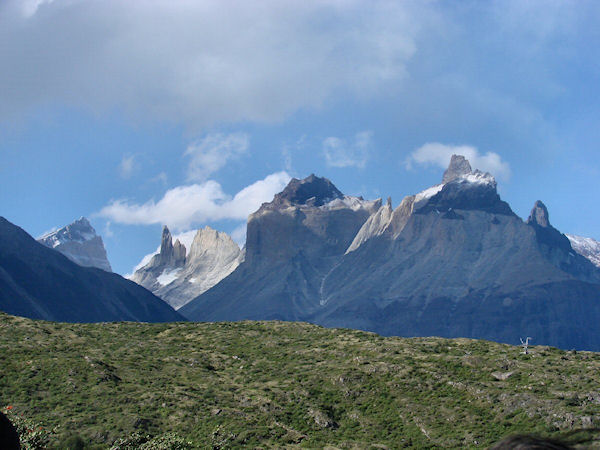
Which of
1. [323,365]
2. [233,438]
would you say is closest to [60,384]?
[233,438]

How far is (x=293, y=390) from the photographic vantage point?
2778 inches

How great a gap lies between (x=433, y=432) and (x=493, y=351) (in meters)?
24.1

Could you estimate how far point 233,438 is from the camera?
190 feet

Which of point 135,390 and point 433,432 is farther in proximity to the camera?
point 135,390

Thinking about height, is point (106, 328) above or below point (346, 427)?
above

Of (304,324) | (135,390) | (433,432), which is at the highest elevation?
(304,324)

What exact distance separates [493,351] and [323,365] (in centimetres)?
2146

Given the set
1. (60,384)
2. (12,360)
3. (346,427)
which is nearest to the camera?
(346,427)

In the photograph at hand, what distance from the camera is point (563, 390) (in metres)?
64.1

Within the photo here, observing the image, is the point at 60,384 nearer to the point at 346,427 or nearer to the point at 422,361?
the point at 346,427

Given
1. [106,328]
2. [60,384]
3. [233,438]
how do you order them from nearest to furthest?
[233,438], [60,384], [106,328]

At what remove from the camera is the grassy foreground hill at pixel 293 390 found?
58844 mm

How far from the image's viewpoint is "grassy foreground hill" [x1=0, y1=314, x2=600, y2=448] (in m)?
58.8

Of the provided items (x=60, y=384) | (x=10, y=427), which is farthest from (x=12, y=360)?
(x=10, y=427)
